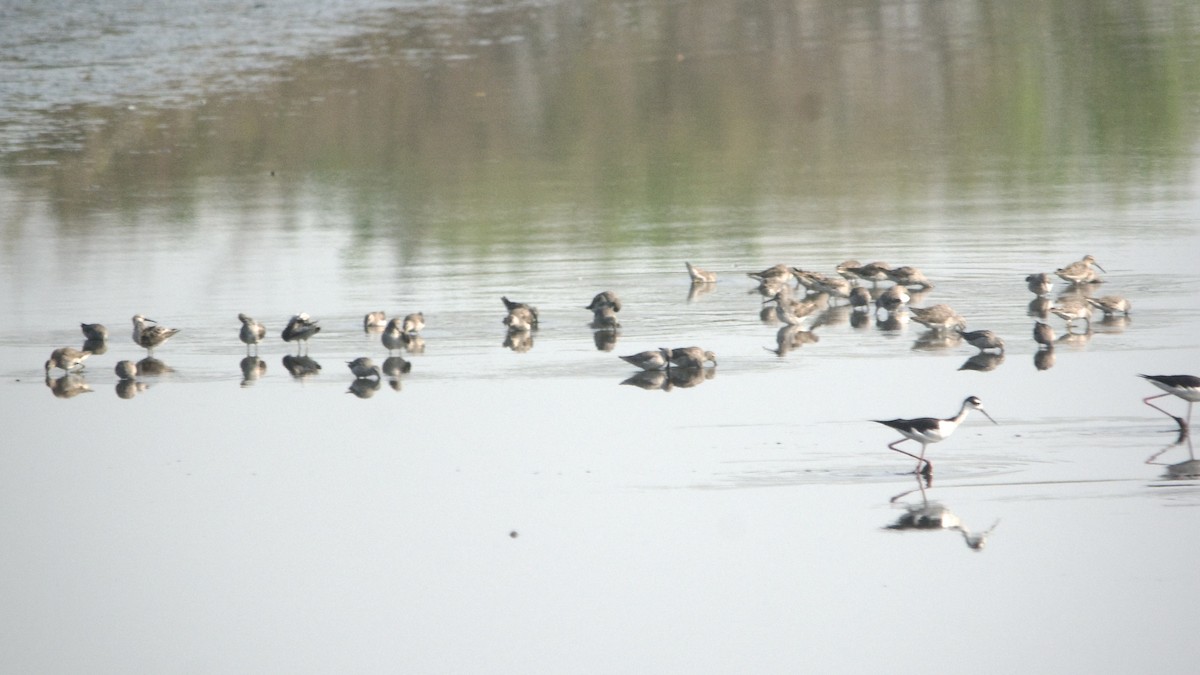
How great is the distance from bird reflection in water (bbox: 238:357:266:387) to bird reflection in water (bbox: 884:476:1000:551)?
6602 mm

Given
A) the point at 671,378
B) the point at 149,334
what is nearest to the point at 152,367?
the point at 149,334

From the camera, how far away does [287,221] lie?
25.2 meters

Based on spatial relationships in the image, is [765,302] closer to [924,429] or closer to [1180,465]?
[924,429]

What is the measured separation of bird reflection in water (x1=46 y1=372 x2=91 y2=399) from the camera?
1631cm

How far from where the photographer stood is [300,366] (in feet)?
55.7

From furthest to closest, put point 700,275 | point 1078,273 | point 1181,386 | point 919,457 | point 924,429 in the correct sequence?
point 700,275 < point 1078,273 < point 1181,386 < point 919,457 < point 924,429

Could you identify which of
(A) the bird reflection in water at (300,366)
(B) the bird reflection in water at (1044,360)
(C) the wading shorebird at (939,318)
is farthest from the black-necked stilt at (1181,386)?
(A) the bird reflection in water at (300,366)

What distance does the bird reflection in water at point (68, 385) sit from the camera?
16.3 meters

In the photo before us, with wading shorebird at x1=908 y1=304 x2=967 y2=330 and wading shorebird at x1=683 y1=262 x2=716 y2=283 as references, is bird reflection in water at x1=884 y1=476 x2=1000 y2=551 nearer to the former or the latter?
wading shorebird at x1=908 y1=304 x2=967 y2=330

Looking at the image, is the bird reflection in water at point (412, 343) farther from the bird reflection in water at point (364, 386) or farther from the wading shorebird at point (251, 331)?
the wading shorebird at point (251, 331)

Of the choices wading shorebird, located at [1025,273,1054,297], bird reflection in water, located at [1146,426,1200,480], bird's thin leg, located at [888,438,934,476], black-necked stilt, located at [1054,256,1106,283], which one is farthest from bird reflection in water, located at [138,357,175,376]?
bird reflection in water, located at [1146,426,1200,480]

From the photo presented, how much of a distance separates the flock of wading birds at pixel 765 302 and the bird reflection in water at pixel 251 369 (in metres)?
0.06

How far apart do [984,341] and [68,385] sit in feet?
25.5

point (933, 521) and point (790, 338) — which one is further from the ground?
point (790, 338)
